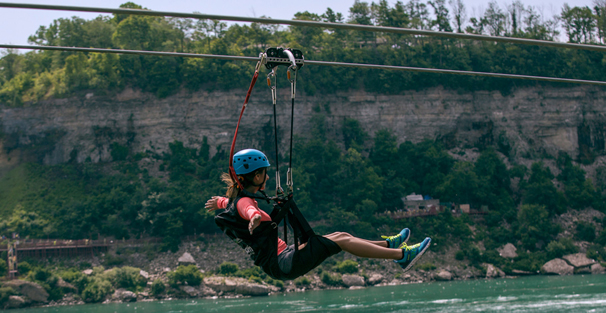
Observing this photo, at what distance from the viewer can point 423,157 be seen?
1834 inches

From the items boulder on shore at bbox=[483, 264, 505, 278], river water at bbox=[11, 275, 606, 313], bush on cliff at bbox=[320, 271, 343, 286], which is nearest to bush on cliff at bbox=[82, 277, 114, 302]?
river water at bbox=[11, 275, 606, 313]

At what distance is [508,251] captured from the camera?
131ft

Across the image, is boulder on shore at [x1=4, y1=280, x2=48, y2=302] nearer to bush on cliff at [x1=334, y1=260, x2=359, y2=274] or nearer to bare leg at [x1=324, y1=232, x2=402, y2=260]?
bush on cliff at [x1=334, y1=260, x2=359, y2=274]

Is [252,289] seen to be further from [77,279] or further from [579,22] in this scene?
[579,22]

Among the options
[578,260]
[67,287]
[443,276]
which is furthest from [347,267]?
[67,287]

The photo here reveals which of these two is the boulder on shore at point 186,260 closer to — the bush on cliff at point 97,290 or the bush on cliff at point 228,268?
the bush on cliff at point 228,268

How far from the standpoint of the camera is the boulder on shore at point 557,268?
37.4 meters

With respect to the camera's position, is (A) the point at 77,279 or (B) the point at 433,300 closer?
(B) the point at 433,300

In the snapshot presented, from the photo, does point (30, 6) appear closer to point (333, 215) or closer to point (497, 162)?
point (333, 215)

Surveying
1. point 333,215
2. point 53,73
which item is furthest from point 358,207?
point 53,73

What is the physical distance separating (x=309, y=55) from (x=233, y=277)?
22213mm

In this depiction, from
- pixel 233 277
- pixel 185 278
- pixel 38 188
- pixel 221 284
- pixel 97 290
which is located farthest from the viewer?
pixel 38 188

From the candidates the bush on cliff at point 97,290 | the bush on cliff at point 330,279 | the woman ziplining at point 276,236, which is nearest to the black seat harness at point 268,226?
the woman ziplining at point 276,236

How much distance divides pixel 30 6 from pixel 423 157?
43.6 m
